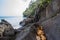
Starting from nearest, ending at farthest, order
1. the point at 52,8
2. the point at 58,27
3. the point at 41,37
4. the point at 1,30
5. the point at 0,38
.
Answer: the point at 58,27
the point at 41,37
the point at 52,8
the point at 0,38
the point at 1,30

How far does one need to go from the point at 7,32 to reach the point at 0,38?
1.56 feet

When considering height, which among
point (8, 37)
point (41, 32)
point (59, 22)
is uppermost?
point (59, 22)

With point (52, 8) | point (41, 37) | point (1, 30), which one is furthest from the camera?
point (1, 30)

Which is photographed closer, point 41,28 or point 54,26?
point 54,26

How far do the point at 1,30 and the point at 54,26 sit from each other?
3.45 metres

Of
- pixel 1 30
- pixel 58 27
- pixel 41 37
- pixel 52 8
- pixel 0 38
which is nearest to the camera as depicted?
pixel 58 27

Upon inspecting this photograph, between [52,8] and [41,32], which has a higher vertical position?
[52,8]

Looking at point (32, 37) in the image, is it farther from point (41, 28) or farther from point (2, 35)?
point (2, 35)

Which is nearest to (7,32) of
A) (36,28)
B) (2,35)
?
(2,35)

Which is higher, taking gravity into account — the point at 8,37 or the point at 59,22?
the point at 59,22

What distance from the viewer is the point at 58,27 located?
3.63 metres

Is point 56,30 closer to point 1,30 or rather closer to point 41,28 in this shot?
point 41,28

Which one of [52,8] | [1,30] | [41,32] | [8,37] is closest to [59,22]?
[41,32]

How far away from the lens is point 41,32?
4371 mm
